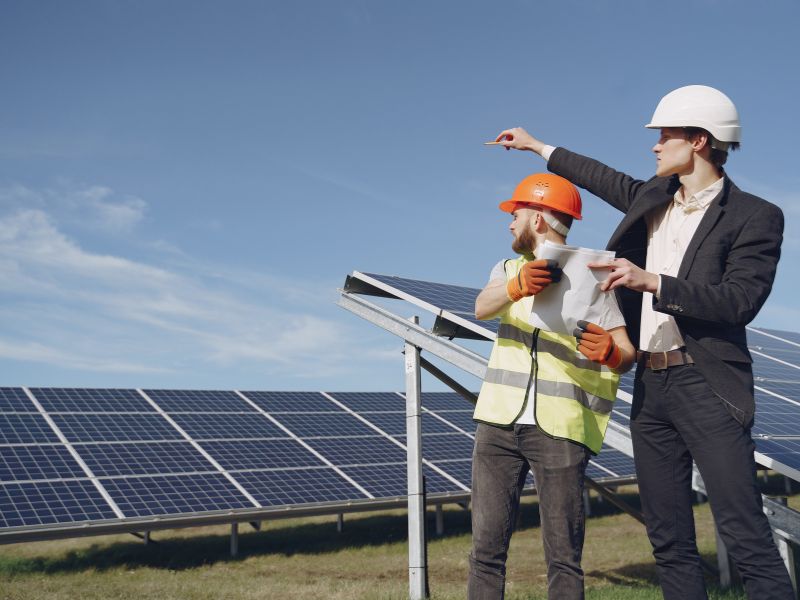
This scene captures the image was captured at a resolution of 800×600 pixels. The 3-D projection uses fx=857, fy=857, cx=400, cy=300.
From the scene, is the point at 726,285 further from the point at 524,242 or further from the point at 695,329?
the point at 524,242

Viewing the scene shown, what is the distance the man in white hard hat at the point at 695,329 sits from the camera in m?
3.11

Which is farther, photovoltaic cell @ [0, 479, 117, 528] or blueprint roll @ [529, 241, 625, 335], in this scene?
photovoltaic cell @ [0, 479, 117, 528]

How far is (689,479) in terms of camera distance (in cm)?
342

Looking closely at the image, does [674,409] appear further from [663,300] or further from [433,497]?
[433,497]

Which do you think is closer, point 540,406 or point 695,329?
point 695,329

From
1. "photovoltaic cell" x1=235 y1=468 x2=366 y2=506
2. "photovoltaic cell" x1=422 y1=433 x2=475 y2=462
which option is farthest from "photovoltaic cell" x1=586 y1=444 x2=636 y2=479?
"photovoltaic cell" x1=235 y1=468 x2=366 y2=506

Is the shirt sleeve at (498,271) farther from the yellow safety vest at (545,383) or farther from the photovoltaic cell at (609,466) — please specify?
the photovoltaic cell at (609,466)

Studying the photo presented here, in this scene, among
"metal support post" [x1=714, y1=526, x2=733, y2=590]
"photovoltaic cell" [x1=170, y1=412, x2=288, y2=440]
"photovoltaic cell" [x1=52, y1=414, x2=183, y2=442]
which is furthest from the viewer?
"photovoltaic cell" [x1=170, y1=412, x2=288, y2=440]

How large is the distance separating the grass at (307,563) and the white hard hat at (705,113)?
13.1ft

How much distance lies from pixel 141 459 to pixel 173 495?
1.12 metres

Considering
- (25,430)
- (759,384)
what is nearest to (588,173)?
(759,384)

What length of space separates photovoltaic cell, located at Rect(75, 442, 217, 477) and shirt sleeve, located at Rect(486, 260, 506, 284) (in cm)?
761

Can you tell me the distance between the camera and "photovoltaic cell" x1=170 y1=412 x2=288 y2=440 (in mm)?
12211

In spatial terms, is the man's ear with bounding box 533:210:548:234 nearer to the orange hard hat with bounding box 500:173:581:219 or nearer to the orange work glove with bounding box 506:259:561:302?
the orange hard hat with bounding box 500:173:581:219
